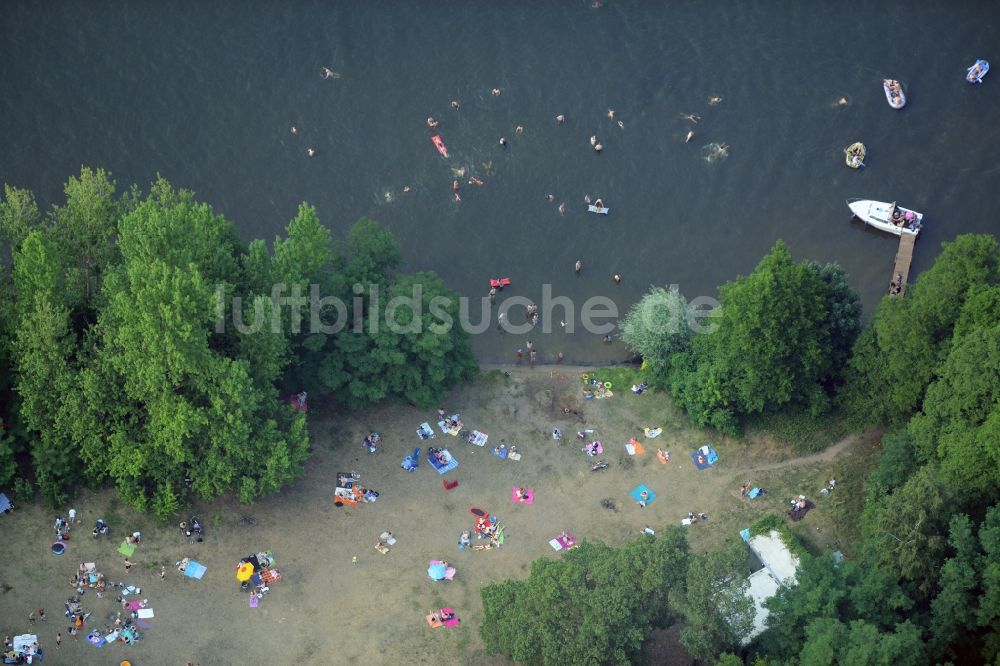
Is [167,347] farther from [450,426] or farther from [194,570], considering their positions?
[450,426]

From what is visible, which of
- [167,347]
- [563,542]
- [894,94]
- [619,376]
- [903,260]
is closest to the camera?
[167,347]

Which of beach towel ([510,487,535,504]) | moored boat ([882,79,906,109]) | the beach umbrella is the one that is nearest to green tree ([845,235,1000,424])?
beach towel ([510,487,535,504])

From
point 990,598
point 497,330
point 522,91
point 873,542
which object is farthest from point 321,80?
point 990,598

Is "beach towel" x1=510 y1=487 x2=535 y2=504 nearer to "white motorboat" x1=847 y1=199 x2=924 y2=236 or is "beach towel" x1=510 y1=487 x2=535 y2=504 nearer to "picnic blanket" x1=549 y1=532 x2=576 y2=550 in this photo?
"picnic blanket" x1=549 y1=532 x2=576 y2=550

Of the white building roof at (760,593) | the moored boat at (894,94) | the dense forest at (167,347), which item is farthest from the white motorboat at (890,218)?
the dense forest at (167,347)

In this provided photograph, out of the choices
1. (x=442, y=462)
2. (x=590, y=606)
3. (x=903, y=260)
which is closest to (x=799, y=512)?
(x=590, y=606)

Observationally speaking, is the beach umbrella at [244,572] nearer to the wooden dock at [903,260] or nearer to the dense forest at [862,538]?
the dense forest at [862,538]

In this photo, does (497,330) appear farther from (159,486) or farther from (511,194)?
(159,486)
